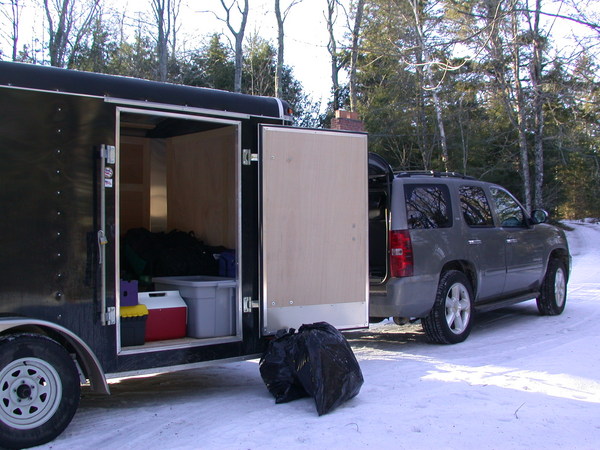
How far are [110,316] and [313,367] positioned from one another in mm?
1621

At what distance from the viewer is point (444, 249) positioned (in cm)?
733

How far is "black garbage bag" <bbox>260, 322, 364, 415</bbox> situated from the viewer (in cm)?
486

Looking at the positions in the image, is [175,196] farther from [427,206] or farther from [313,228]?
[427,206]

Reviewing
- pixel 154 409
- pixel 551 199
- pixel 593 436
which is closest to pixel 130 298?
pixel 154 409

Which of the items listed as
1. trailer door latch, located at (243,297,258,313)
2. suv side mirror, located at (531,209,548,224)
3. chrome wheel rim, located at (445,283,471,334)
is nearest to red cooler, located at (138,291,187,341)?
trailer door latch, located at (243,297,258,313)

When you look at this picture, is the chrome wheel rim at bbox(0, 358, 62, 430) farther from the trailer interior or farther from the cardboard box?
the trailer interior

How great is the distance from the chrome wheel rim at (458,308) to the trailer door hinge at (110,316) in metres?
4.10

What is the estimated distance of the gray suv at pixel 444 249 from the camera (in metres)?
6.95

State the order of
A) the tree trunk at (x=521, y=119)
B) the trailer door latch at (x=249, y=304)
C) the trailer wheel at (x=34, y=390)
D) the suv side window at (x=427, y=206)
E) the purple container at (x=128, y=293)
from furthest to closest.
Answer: the tree trunk at (x=521, y=119)
the suv side window at (x=427, y=206)
the trailer door latch at (x=249, y=304)
the purple container at (x=128, y=293)
the trailer wheel at (x=34, y=390)

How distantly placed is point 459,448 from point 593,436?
1011mm

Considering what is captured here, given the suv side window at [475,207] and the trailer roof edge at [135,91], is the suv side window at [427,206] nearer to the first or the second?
the suv side window at [475,207]

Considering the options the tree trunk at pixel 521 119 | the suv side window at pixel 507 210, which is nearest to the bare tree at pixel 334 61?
the tree trunk at pixel 521 119

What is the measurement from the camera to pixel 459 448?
13.4 ft

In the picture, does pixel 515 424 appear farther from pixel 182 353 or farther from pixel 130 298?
pixel 130 298
